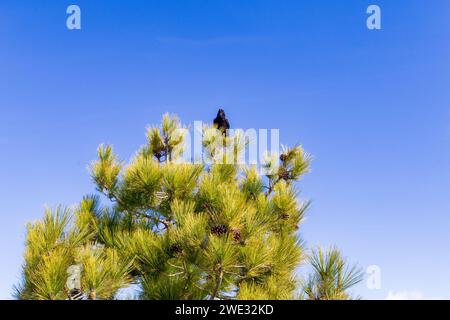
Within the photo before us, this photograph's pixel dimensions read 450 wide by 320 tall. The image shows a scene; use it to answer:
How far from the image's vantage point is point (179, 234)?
374cm

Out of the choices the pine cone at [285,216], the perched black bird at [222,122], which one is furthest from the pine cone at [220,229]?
the perched black bird at [222,122]

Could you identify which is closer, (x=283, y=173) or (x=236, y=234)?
(x=236, y=234)

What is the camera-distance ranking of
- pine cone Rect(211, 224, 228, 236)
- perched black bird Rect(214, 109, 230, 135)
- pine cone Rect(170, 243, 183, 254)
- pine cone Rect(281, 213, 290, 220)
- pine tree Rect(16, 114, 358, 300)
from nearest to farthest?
pine tree Rect(16, 114, 358, 300) → pine cone Rect(211, 224, 228, 236) → pine cone Rect(170, 243, 183, 254) → pine cone Rect(281, 213, 290, 220) → perched black bird Rect(214, 109, 230, 135)

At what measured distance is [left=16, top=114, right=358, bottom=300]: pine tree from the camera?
306 cm

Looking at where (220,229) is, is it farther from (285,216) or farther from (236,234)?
(285,216)

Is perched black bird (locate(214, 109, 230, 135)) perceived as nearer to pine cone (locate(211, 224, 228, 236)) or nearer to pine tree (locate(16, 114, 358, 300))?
pine tree (locate(16, 114, 358, 300))

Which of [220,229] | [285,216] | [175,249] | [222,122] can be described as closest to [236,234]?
[220,229]

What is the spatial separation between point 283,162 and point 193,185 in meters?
1.10

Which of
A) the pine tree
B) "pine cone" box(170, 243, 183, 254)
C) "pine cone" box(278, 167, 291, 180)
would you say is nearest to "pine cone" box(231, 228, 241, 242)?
the pine tree

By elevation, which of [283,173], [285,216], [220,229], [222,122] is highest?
[222,122]

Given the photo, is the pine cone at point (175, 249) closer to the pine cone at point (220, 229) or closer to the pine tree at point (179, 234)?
the pine tree at point (179, 234)

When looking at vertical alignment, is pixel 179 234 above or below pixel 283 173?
below
